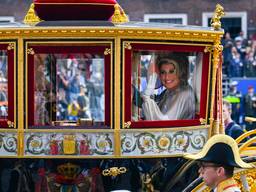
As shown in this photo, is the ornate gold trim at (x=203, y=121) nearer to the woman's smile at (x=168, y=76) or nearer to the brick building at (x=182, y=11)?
the woman's smile at (x=168, y=76)

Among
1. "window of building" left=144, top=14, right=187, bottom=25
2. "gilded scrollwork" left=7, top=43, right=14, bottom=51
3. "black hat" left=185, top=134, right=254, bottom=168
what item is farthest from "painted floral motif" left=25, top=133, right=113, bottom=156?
"window of building" left=144, top=14, right=187, bottom=25

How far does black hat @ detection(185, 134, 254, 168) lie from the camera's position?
29.6 ft

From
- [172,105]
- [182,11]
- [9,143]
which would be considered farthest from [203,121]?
[182,11]

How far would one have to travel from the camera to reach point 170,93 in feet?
42.1

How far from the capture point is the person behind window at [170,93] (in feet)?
41.8

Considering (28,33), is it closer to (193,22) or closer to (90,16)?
(90,16)

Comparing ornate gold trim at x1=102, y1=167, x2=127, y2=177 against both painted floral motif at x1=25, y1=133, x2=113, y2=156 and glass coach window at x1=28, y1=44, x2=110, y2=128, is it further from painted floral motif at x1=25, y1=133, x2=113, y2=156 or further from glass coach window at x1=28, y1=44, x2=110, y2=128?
glass coach window at x1=28, y1=44, x2=110, y2=128

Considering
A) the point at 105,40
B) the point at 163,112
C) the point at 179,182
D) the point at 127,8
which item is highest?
the point at 127,8

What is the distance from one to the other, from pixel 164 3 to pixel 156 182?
3159 cm

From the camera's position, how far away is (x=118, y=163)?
12.5 m

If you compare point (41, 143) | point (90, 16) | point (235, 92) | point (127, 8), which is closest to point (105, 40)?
point (90, 16)

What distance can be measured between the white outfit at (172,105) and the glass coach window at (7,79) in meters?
1.51

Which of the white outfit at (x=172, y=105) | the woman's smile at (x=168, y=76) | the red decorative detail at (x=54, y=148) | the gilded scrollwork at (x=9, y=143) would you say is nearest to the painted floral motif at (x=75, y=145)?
the red decorative detail at (x=54, y=148)

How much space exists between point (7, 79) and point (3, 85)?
0.20 meters
